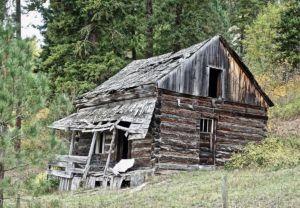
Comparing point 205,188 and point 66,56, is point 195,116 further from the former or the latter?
point 66,56

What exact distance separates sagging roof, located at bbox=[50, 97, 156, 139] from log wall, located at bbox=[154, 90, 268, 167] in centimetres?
74

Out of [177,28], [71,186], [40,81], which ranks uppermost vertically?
[177,28]

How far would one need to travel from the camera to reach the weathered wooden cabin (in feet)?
72.7

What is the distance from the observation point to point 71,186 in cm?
2312

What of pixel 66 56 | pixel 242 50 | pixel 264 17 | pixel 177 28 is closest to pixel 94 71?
pixel 66 56

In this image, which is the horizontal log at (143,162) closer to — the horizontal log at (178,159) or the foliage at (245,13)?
the horizontal log at (178,159)

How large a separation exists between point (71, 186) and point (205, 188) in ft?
28.0

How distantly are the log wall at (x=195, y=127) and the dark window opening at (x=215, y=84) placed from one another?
0.76 metres

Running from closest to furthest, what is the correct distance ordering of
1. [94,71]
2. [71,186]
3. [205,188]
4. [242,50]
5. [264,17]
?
[205,188] → [71,186] → [94,71] → [264,17] → [242,50]

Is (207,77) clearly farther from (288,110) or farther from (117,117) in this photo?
(288,110)

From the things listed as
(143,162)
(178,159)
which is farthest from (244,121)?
(143,162)

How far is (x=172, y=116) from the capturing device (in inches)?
896

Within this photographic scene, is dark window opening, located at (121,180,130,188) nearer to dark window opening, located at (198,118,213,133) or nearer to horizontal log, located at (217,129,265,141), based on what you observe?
dark window opening, located at (198,118,213,133)

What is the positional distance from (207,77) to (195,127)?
250 cm
